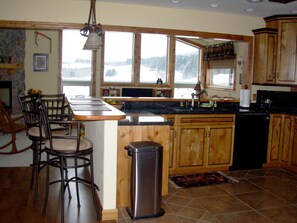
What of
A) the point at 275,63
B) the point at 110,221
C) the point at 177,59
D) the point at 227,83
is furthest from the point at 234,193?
the point at 177,59

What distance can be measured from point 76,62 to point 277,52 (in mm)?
5751

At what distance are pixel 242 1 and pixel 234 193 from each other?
253 centimetres

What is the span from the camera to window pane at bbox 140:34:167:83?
1006 centimetres

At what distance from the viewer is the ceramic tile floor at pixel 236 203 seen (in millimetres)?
3301

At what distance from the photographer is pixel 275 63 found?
5.30 meters

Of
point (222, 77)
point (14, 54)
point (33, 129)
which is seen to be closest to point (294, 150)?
point (33, 129)

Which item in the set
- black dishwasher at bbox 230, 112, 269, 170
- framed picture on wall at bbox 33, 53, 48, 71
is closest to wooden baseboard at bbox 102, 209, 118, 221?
black dishwasher at bbox 230, 112, 269, 170

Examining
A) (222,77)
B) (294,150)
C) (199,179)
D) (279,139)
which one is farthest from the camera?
(222,77)

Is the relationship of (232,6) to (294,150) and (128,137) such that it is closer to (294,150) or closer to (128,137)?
(294,150)

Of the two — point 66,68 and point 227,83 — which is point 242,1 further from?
point 66,68

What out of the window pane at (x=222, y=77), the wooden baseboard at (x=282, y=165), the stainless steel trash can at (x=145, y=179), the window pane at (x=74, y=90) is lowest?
the wooden baseboard at (x=282, y=165)

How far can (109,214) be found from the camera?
10.4ft

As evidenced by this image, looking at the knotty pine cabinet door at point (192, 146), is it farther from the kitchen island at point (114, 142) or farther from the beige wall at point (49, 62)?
the beige wall at point (49, 62)

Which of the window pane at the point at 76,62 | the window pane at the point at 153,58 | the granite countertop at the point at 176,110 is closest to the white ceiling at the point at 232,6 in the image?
the granite countertop at the point at 176,110
